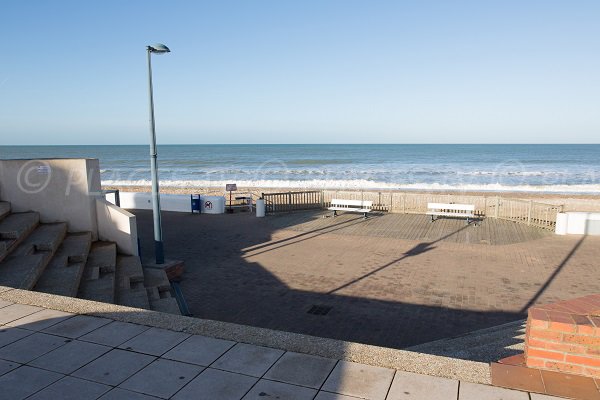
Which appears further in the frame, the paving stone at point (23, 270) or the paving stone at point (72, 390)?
the paving stone at point (23, 270)

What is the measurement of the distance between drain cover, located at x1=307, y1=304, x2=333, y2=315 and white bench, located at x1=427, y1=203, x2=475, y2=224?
9682 mm

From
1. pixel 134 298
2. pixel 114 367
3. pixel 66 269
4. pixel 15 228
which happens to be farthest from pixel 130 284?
pixel 114 367

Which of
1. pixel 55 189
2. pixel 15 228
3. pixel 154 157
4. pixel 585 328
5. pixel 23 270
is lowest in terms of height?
pixel 23 270

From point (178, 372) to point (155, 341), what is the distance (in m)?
0.69

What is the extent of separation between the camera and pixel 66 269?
7.41 meters

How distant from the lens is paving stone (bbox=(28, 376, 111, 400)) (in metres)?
3.20

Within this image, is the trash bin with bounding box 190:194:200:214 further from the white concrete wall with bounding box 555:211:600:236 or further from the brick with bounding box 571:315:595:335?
the brick with bounding box 571:315:595:335

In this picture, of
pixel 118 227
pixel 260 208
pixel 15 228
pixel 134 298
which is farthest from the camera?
pixel 260 208

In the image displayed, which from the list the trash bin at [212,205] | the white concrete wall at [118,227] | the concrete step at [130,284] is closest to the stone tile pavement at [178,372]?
the concrete step at [130,284]

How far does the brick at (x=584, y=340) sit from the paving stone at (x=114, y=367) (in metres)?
3.44

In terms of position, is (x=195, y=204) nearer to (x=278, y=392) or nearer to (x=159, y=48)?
(x=159, y=48)

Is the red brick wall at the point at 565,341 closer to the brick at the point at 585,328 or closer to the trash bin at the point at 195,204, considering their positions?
the brick at the point at 585,328

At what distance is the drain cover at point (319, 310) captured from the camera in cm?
784

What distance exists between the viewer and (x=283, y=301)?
842cm
